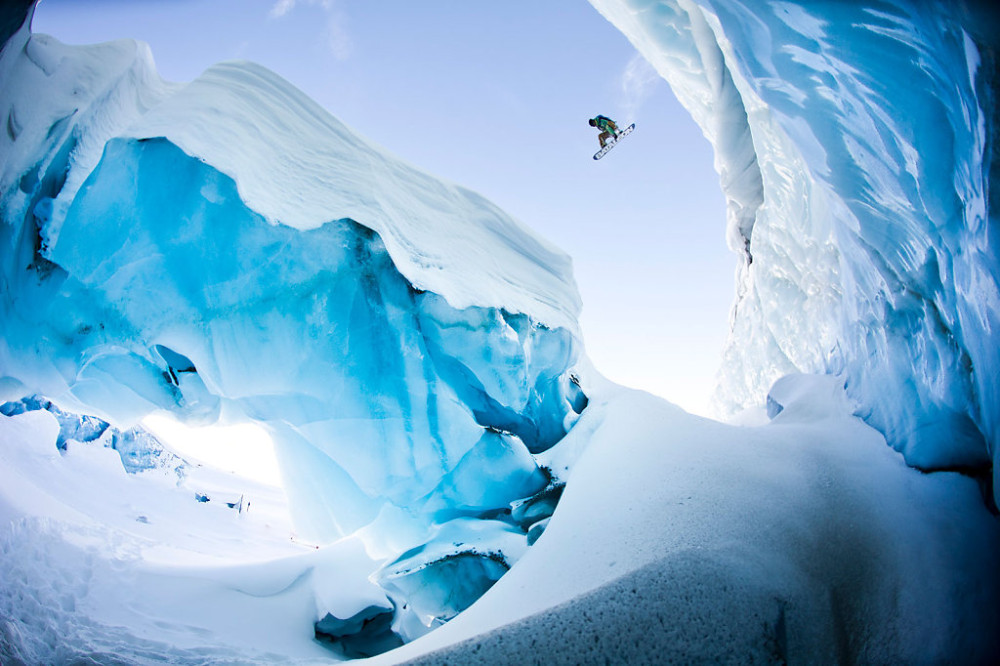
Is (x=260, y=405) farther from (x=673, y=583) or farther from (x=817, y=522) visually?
(x=817, y=522)

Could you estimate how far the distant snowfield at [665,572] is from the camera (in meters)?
1.72

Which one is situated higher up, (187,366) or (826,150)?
(826,150)

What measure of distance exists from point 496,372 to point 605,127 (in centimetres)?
616

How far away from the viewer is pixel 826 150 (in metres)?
2.93

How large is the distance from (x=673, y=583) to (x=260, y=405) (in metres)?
3.91

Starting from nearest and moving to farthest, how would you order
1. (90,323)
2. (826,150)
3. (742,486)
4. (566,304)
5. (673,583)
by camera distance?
(673,583) → (742,486) → (826,150) → (90,323) → (566,304)

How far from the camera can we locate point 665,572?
1.83 metres

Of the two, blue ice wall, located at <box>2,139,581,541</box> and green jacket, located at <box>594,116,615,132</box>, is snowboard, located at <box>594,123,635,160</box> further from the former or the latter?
blue ice wall, located at <box>2,139,581,541</box>

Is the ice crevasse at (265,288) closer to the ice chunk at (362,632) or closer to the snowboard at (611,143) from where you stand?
the ice chunk at (362,632)

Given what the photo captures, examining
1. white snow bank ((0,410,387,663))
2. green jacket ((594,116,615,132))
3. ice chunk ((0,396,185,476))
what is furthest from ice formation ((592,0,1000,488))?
ice chunk ((0,396,185,476))

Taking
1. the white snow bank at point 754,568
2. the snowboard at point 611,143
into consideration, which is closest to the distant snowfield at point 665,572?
the white snow bank at point 754,568

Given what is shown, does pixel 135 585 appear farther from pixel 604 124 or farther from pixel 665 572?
pixel 604 124

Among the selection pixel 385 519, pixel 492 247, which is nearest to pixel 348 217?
pixel 492 247

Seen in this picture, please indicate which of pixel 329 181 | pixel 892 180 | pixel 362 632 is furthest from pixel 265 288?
pixel 892 180
